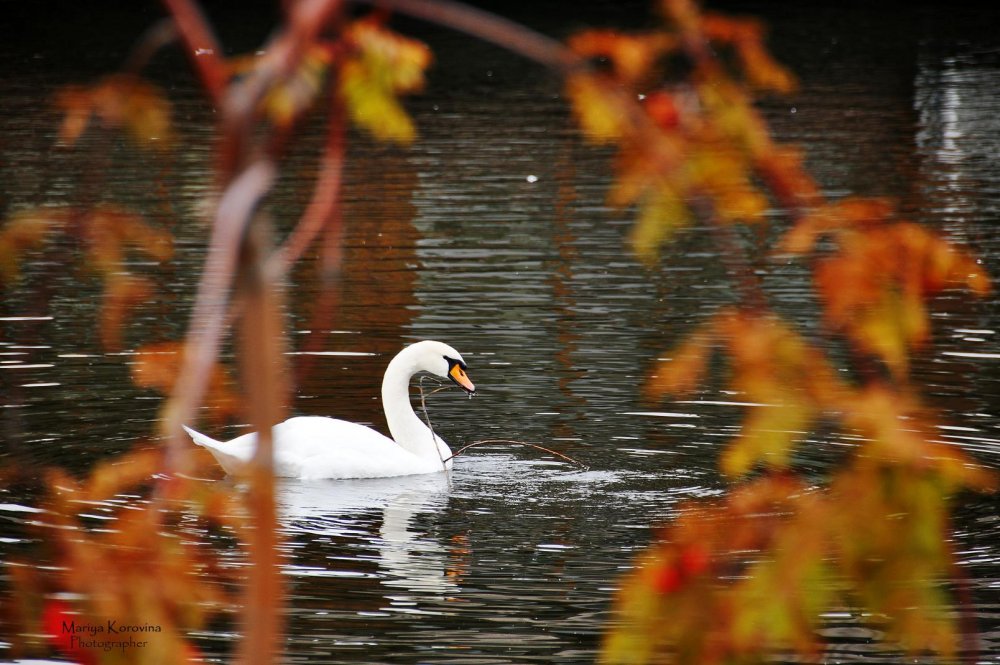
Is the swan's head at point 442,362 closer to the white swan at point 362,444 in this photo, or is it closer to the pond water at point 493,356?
the white swan at point 362,444

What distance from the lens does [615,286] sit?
14.3 m

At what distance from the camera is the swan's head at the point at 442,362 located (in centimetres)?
995

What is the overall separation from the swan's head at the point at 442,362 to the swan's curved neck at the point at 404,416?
6 cm

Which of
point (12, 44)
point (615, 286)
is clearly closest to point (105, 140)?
point (615, 286)

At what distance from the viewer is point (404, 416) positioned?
9961 mm

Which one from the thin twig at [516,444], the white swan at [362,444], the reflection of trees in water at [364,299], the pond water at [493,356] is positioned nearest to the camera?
the pond water at [493,356]

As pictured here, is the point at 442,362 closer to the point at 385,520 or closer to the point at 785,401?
the point at 385,520

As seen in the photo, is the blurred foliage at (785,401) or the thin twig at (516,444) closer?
the blurred foliage at (785,401)

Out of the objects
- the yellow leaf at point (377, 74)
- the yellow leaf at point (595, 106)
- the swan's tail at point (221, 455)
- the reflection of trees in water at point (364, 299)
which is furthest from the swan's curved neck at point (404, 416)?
the yellow leaf at point (595, 106)

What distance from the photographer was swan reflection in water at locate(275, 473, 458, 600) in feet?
24.4

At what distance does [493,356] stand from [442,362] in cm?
194

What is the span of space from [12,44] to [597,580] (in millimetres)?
34275

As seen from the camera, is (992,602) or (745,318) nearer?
(745,318)

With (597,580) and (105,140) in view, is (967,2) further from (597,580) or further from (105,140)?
(597,580)
